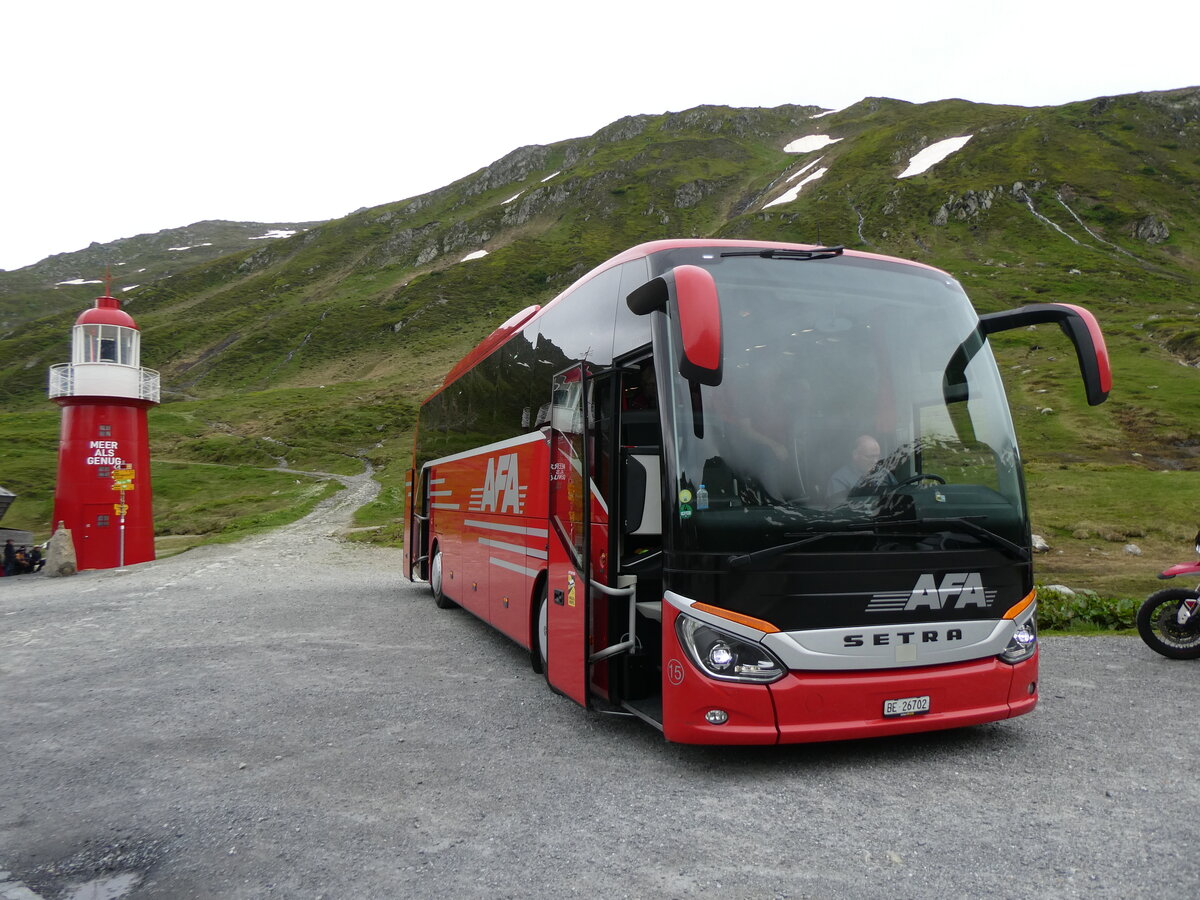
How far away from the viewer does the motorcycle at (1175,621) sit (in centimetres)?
849

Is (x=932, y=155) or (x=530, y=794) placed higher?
(x=932, y=155)

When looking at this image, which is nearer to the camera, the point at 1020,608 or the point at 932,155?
the point at 1020,608

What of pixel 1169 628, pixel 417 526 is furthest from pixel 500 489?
pixel 1169 628

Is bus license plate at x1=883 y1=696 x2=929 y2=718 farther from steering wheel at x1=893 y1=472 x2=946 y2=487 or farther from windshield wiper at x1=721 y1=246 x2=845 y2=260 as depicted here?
windshield wiper at x1=721 y1=246 x2=845 y2=260

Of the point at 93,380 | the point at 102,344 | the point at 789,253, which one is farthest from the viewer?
the point at 102,344

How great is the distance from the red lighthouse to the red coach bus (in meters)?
23.9

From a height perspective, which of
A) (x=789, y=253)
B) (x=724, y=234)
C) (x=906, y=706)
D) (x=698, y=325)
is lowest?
→ (x=906, y=706)

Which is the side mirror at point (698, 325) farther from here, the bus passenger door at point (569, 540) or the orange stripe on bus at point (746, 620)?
the bus passenger door at point (569, 540)

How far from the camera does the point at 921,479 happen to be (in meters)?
5.52

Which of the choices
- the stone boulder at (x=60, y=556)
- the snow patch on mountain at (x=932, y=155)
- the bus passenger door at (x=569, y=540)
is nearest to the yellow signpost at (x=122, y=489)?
the stone boulder at (x=60, y=556)

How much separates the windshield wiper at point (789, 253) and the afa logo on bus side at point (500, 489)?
339 cm

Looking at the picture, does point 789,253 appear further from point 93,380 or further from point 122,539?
point 122,539

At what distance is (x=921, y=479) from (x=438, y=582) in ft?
31.9

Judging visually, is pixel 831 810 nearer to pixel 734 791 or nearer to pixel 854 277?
pixel 734 791
